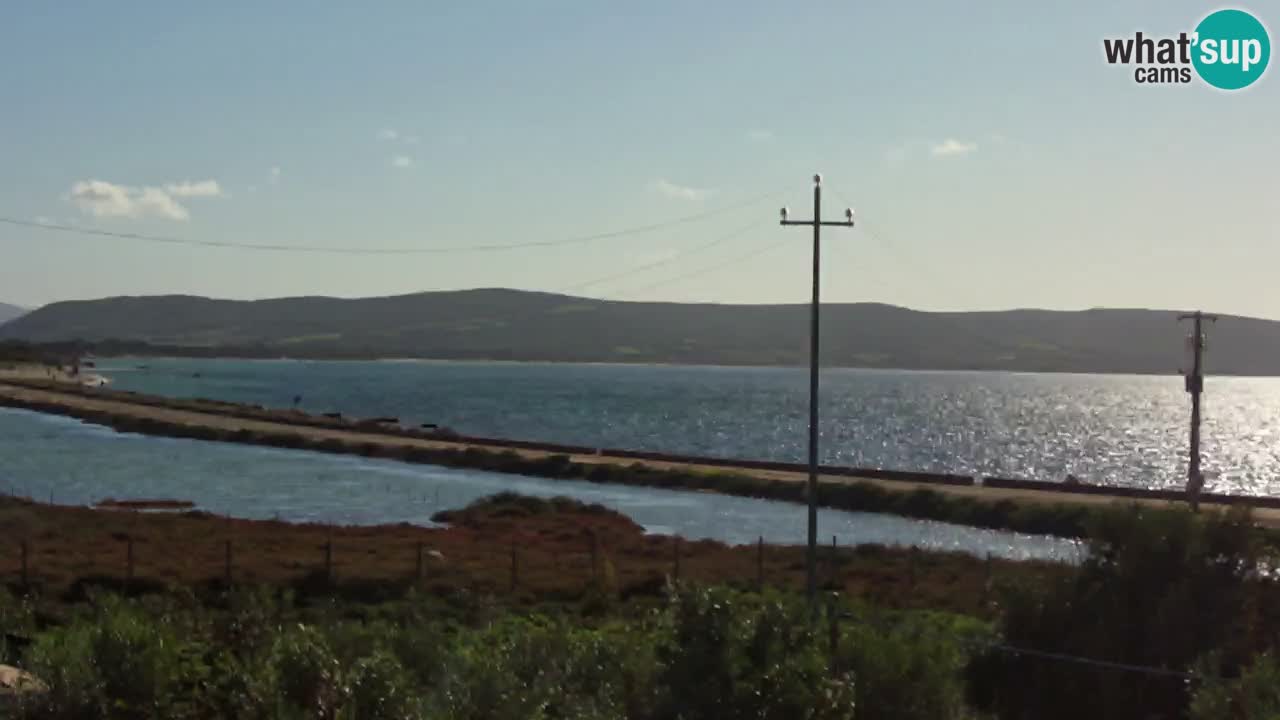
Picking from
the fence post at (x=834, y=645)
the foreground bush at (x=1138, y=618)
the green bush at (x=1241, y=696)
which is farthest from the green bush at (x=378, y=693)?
the foreground bush at (x=1138, y=618)

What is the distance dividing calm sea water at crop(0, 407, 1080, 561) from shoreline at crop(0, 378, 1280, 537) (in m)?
2.17

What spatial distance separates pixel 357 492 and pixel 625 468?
22.4 m

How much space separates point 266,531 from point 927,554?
91.6 ft

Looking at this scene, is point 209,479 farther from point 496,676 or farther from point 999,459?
point 999,459

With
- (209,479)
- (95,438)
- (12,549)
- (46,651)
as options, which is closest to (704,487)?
(209,479)

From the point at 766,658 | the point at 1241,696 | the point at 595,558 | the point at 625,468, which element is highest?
the point at 766,658

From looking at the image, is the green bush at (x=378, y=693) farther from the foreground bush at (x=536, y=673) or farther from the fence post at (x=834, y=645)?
the fence post at (x=834, y=645)

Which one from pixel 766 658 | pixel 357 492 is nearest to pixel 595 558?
pixel 766 658

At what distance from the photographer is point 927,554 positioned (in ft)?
166

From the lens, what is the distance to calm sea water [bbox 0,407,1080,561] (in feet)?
209

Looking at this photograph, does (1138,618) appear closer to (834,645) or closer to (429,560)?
(834,645)

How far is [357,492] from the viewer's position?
254 ft

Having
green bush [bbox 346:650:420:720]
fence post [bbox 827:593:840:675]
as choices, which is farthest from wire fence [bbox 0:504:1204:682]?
green bush [bbox 346:650:420:720]

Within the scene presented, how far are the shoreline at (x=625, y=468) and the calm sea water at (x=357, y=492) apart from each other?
2170 millimetres
